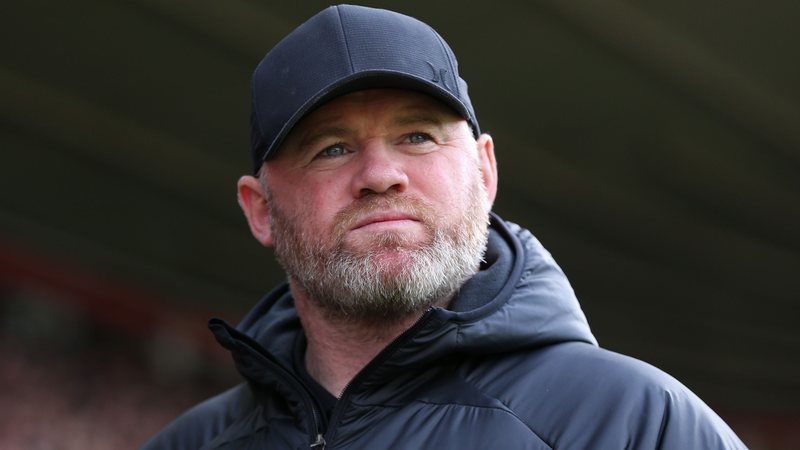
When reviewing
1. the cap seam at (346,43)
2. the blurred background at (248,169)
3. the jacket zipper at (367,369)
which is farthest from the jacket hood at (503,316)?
the blurred background at (248,169)

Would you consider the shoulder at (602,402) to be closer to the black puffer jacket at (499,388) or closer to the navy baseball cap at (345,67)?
the black puffer jacket at (499,388)

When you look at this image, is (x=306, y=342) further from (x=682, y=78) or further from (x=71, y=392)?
(x=71, y=392)

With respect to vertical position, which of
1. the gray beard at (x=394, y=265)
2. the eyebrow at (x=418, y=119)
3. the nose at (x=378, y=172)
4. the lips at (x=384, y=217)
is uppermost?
the eyebrow at (x=418, y=119)

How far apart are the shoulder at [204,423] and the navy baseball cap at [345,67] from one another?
1.70 feet

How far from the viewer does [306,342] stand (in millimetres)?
2326

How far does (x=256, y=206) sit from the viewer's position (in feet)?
7.72

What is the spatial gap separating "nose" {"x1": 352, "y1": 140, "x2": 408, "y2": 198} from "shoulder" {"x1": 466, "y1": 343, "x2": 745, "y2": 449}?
1.11 feet

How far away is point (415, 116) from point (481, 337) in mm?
419

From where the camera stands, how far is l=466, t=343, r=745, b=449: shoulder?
1699mm

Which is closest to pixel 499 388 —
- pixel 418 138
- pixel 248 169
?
pixel 418 138

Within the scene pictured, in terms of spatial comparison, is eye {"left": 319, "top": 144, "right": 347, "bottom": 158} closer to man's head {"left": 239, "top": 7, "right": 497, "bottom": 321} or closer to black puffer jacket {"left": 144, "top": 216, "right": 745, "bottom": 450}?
man's head {"left": 239, "top": 7, "right": 497, "bottom": 321}

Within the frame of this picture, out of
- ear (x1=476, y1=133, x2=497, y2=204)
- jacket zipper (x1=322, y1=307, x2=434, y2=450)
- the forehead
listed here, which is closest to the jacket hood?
jacket zipper (x1=322, y1=307, x2=434, y2=450)

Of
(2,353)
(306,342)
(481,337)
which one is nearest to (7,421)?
(2,353)

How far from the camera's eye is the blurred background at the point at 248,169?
18.9ft
